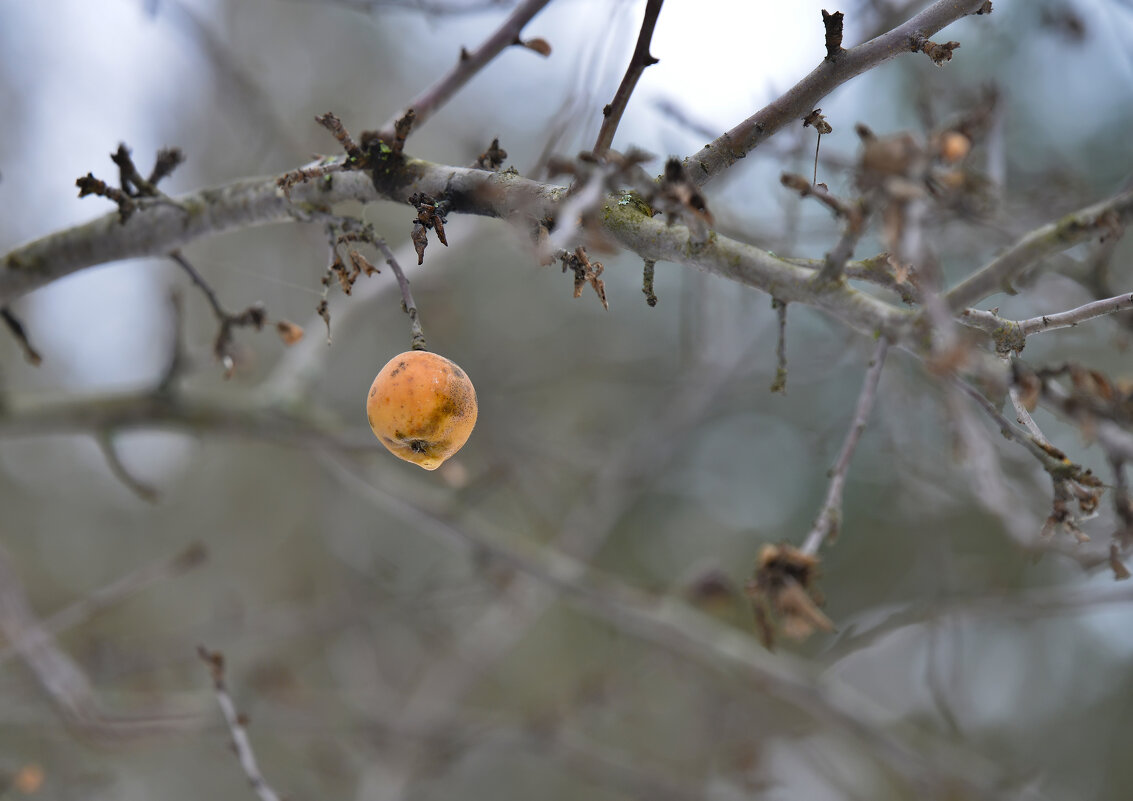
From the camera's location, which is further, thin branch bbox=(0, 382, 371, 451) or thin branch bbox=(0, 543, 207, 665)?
thin branch bbox=(0, 382, 371, 451)

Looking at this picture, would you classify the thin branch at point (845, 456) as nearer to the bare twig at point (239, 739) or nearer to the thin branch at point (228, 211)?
the thin branch at point (228, 211)

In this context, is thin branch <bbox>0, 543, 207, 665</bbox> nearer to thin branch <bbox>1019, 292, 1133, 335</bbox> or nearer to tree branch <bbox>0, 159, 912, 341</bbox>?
tree branch <bbox>0, 159, 912, 341</bbox>

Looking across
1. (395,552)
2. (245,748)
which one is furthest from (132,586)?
(395,552)

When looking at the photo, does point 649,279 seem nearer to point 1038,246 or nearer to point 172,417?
point 1038,246

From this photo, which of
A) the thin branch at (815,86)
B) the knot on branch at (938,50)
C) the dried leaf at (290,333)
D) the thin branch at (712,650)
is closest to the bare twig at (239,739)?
the dried leaf at (290,333)

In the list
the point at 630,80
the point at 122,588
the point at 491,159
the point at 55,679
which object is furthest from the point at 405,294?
the point at 55,679

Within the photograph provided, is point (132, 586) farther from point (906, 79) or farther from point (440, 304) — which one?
point (906, 79)

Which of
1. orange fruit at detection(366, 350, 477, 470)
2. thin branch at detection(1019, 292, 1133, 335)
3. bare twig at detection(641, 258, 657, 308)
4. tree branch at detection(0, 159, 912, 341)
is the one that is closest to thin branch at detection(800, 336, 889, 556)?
tree branch at detection(0, 159, 912, 341)
